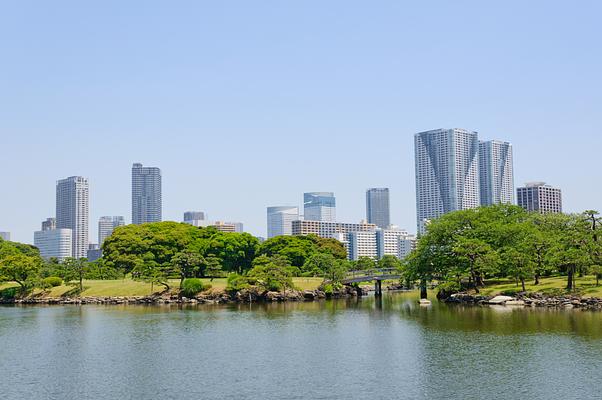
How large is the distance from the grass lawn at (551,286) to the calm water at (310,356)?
873 centimetres

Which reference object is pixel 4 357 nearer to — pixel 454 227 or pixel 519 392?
pixel 519 392

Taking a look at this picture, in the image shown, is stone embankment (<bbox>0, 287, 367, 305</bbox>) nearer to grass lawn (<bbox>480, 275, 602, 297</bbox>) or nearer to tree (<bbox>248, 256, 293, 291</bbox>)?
tree (<bbox>248, 256, 293, 291</bbox>)

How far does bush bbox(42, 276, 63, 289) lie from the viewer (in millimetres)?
96500

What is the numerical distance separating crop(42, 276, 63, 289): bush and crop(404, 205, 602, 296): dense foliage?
53.2 m

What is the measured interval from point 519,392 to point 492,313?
103 feet

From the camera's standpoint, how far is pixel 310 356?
131 feet

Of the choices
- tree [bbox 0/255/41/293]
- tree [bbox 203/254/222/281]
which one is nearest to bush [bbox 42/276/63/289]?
tree [bbox 0/255/41/293]

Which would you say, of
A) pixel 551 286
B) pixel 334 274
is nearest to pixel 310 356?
pixel 551 286

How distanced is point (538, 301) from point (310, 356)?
3570cm

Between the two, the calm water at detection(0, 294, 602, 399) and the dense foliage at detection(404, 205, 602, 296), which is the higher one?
the dense foliage at detection(404, 205, 602, 296)

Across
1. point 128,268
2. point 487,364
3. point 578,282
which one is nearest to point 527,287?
point 578,282

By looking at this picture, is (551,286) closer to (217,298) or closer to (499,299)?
(499,299)

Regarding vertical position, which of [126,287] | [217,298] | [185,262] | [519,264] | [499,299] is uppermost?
[185,262]

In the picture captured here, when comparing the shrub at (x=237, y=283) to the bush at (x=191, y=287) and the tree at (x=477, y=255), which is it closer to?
the bush at (x=191, y=287)
